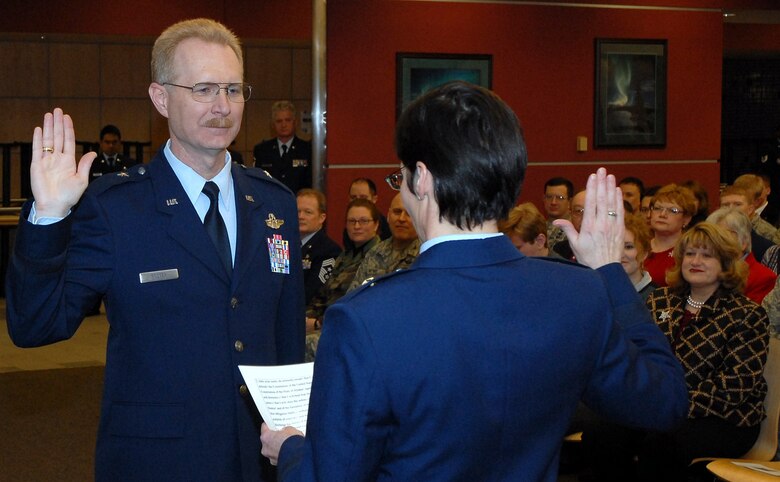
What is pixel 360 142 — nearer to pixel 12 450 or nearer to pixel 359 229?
pixel 359 229

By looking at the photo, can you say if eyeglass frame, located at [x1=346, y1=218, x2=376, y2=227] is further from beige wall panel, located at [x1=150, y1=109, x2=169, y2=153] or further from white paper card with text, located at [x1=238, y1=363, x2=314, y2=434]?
beige wall panel, located at [x1=150, y1=109, x2=169, y2=153]

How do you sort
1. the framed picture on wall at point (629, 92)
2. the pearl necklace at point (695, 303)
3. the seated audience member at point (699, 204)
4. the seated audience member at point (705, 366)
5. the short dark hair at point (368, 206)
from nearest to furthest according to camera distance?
the seated audience member at point (705, 366)
the pearl necklace at point (695, 303)
the short dark hair at point (368, 206)
the seated audience member at point (699, 204)
the framed picture on wall at point (629, 92)

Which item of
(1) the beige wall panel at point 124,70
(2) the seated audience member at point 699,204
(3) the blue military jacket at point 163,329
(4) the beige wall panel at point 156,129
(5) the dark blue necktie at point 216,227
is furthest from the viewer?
(4) the beige wall panel at point 156,129

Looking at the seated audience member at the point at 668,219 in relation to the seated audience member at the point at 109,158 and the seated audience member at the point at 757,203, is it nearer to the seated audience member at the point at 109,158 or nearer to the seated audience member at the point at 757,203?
the seated audience member at the point at 757,203

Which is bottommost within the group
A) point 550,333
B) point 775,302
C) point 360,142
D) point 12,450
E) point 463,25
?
point 12,450

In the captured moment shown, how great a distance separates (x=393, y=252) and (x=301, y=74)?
861 cm

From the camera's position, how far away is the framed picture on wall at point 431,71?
27.7 feet

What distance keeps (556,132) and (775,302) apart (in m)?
4.81

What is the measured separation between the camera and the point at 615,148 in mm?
9117

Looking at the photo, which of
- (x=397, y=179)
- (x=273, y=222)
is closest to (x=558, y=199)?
(x=273, y=222)

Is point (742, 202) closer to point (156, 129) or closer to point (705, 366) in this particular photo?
point (705, 366)

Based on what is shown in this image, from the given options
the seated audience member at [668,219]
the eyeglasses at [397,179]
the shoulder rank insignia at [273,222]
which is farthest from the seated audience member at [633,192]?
the eyeglasses at [397,179]

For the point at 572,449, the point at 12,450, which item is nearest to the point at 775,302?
the point at 572,449

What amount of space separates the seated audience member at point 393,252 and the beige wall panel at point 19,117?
850cm
